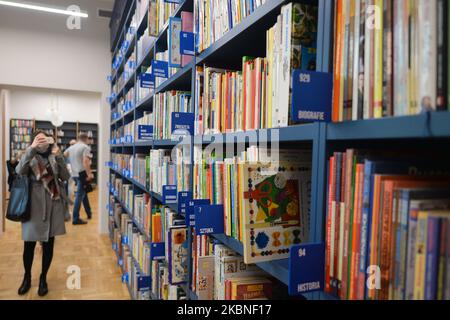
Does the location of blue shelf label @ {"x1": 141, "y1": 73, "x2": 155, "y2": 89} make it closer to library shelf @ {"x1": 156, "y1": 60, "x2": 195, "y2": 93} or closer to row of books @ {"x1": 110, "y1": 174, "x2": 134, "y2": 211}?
library shelf @ {"x1": 156, "y1": 60, "x2": 195, "y2": 93}

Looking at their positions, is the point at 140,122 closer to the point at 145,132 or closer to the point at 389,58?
the point at 145,132

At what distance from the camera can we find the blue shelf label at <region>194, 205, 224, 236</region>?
3.61 feet

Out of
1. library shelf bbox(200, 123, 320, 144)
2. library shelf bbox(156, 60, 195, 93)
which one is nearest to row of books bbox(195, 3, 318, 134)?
library shelf bbox(200, 123, 320, 144)

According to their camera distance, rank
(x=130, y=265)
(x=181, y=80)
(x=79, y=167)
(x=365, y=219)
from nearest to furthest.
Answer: (x=365, y=219)
(x=181, y=80)
(x=130, y=265)
(x=79, y=167)

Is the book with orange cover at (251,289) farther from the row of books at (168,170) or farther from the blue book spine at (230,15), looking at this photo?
the blue book spine at (230,15)

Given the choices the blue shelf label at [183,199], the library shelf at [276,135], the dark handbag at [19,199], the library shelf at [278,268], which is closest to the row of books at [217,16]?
the library shelf at [276,135]

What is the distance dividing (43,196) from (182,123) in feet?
6.36

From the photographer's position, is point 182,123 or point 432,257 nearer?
point 432,257

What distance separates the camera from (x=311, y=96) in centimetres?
66

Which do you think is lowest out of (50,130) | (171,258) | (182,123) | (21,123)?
(171,258)

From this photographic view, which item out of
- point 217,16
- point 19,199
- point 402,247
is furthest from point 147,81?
→ point 402,247

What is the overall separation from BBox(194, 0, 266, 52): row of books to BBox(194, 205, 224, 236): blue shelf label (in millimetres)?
665
